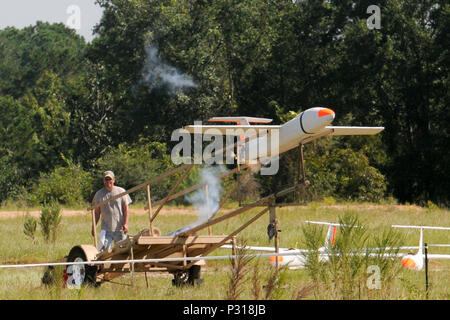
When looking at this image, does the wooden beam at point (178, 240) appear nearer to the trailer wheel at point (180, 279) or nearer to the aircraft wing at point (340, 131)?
the trailer wheel at point (180, 279)

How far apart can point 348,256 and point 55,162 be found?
35.3m

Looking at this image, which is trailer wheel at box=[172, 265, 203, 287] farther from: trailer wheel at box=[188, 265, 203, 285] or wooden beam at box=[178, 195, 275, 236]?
wooden beam at box=[178, 195, 275, 236]

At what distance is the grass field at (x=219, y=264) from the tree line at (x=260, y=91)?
744 centimetres

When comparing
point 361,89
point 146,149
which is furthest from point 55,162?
point 361,89

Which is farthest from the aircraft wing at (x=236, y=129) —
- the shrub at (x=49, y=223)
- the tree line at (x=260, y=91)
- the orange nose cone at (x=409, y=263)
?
the tree line at (x=260, y=91)

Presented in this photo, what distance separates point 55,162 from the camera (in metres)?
42.5

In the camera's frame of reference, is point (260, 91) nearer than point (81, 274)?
No

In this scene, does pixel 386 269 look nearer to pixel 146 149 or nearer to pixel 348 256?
pixel 348 256

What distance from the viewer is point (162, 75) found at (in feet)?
125

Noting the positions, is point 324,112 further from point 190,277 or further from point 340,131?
point 190,277

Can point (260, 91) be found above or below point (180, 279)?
above

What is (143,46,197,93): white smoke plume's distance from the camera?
38.0 metres

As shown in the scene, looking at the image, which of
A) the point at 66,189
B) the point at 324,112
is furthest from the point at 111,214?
the point at 66,189

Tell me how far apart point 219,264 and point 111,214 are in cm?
383
